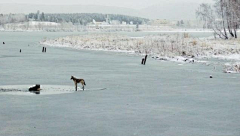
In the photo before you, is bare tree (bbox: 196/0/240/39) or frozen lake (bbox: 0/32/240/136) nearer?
frozen lake (bbox: 0/32/240/136)

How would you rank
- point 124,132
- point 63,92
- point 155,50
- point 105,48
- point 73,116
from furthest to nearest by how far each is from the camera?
point 105,48
point 155,50
point 63,92
point 73,116
point 124,132

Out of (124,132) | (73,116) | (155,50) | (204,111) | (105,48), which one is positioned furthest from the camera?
(105,48)

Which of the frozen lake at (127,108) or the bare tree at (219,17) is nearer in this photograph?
the frozen lake at (127,108)

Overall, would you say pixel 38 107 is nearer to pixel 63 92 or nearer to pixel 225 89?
pixel 63 92

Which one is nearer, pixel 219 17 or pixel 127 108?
pixel 127 108

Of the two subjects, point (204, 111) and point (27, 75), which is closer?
point (204, 111)

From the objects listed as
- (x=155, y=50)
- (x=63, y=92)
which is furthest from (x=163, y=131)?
(x=155, y=50)

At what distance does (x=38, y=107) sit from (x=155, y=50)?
36.1 metres

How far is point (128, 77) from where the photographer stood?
2716cm

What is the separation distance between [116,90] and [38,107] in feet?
18.5

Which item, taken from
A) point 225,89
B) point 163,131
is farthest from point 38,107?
point 225,89

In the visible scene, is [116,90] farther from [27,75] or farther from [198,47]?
[198,47]

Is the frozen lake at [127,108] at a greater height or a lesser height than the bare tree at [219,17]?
lesser

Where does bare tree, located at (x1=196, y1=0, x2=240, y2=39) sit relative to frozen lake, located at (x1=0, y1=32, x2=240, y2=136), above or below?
above
